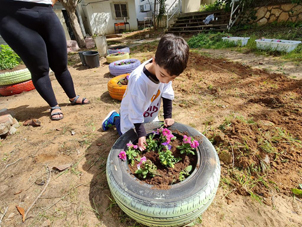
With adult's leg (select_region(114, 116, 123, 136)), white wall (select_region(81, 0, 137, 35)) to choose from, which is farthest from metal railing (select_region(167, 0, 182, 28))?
adult's leg (select_region(114, 116, 123, 136))

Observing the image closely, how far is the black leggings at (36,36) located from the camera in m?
1.93

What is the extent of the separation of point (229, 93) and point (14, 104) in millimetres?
4525

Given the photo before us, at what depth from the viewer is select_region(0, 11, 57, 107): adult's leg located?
194 cm

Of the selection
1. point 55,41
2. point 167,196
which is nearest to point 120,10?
point 55,41

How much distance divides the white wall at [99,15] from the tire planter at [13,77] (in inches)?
408

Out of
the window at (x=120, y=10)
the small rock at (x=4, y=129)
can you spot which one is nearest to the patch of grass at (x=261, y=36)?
the small rock at (x=4, y=129)

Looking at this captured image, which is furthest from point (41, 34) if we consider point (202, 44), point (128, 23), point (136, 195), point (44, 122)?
point (128, 23)

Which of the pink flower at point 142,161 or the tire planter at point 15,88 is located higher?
the pink flower at point 142,161

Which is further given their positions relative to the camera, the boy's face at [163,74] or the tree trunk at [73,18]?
the tree trunk at [73,18]

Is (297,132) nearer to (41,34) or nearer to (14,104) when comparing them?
(41,34)

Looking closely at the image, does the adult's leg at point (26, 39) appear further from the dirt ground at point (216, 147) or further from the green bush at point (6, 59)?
the green bush at point (6, 59)

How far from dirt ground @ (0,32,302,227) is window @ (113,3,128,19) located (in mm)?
12930

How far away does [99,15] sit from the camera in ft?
41.2

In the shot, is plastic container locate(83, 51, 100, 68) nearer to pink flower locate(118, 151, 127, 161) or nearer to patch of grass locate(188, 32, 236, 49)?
patch of grass locate(188, 32, 236, 49)
